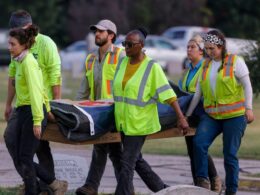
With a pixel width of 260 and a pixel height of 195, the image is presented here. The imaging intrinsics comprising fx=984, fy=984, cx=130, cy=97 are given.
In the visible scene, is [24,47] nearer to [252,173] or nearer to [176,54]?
[252,173]

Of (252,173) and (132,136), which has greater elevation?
(132,136)

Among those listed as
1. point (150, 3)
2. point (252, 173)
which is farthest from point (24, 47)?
point (150, 3)

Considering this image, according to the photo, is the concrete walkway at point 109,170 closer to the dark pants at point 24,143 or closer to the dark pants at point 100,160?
the dark pants at point 100,160

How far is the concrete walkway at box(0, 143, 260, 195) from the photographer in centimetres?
1120

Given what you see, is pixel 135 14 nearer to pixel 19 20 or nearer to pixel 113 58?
pixel 113 58

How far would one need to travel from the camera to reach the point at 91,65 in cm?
1063

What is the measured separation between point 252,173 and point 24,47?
4951 millimetres

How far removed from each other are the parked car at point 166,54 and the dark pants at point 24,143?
35146mm

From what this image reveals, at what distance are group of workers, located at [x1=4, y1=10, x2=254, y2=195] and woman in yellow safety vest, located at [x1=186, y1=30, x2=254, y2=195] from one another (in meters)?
0.01

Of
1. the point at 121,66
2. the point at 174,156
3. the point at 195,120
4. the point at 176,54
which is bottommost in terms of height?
the point at 176,54

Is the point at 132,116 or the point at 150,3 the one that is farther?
the point at 150,3

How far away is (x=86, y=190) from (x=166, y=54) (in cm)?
Answer: 3593

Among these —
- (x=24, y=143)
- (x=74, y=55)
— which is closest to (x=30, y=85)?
(x=24, y=143)

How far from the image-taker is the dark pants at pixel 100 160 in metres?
10.6
